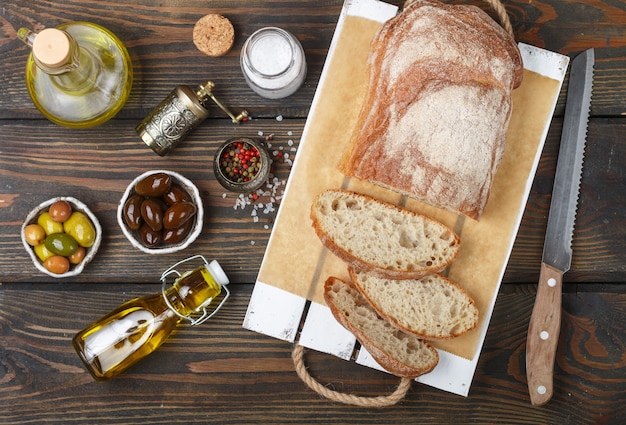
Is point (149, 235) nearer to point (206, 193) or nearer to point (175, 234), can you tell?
point (175, 234)

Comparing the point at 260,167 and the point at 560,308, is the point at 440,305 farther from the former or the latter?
the point at 260,167

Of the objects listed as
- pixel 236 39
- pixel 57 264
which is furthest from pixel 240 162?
pixel 57 264

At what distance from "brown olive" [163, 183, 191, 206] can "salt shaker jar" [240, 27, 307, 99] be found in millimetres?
393

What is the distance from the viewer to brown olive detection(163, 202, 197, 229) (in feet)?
5.06

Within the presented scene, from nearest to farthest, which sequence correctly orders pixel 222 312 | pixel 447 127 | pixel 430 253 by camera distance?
pixel 447 127
pixel 430 253
pixel 222 312

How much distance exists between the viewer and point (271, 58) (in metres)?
1.55

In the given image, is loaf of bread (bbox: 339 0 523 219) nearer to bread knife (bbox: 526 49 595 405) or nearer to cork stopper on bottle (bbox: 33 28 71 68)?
bread knife (bbox: 526 49 595 405)

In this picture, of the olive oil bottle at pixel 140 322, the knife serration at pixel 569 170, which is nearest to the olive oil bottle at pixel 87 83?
the olive oil bottle at pixel 140 322

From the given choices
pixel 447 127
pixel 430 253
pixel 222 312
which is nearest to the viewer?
pixel 447 127

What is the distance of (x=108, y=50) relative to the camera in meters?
1.60

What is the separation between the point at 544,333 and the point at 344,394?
63 cm


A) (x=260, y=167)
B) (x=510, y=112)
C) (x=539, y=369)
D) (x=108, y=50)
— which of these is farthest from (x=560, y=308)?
(x=108, y=50)

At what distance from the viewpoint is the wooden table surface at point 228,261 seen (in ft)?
5.46

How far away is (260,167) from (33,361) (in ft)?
3.17
